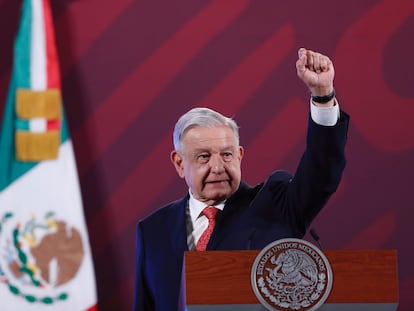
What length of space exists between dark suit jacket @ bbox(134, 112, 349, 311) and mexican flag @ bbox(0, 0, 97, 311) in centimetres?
116

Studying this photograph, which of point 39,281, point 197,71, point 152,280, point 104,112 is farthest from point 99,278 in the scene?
point 152,280

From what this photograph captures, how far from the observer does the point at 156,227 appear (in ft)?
9.54

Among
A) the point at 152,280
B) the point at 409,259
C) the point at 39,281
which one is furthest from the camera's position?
the point at 409,259

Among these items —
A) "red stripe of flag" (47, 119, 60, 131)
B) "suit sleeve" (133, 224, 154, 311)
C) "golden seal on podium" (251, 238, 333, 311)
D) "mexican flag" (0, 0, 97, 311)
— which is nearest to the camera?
"golden seal on podium" (251, 238, 333, 311)

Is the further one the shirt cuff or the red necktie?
the red necktie

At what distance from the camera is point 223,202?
292 cm

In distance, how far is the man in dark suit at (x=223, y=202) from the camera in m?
2.70

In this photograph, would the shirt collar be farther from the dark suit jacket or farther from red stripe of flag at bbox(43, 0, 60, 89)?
red stripe of flag at bbox(43, 0, 60, 89)

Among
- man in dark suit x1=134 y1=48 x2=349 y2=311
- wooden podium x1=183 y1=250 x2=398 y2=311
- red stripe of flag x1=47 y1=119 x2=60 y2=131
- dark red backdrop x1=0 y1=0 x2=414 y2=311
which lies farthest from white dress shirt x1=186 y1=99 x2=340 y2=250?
red stripe of flag x1=47 y1=119 x2=60 y2=131

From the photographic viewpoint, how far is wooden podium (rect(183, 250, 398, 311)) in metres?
2.11

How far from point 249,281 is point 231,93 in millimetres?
2197

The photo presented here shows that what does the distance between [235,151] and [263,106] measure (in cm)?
139

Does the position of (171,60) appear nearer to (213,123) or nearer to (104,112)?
(104,112)

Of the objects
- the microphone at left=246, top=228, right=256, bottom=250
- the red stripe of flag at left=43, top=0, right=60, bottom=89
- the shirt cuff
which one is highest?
the red stripe of flag at left=43, top=0, right=60, bottom=89
